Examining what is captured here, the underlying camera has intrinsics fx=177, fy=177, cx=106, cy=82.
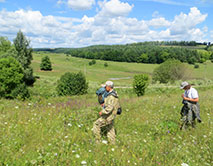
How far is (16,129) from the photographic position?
5.40m

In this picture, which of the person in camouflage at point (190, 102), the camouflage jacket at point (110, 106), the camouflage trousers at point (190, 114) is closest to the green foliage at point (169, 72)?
the camouflage trousers at point (190, 114)

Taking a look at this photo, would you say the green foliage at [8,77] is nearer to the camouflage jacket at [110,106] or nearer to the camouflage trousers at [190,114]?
the camouflage jacket at [110,106]

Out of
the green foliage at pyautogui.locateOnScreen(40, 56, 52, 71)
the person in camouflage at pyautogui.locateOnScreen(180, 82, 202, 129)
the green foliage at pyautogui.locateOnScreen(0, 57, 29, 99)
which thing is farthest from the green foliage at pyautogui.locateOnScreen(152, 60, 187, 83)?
the person in camouflage at pyautogui.locateOnScreen(180, 82, 202, 129)

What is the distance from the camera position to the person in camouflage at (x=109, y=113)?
15.5 feet

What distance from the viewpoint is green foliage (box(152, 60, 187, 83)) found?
5950 centimetres

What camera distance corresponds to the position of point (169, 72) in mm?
59844

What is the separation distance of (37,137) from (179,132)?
4790mm

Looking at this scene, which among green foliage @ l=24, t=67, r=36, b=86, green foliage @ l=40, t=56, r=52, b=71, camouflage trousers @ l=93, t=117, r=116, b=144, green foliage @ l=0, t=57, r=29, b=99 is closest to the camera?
camouflage trousers @ l=93, t=117, r=116, b=144

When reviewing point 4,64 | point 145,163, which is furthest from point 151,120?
point 4,64

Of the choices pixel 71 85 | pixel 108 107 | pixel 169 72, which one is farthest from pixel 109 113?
pixel 169 72

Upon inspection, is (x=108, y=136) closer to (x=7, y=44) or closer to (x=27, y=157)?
(x=27, y=157)

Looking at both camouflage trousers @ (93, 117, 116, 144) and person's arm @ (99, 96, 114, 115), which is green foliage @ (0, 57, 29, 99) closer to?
camouflage trousers @ (93, 117, 116, 144)

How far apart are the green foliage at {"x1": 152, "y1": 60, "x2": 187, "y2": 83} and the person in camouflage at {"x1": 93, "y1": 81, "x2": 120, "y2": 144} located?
57.3 m

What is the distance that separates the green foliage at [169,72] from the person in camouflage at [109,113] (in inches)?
2256
